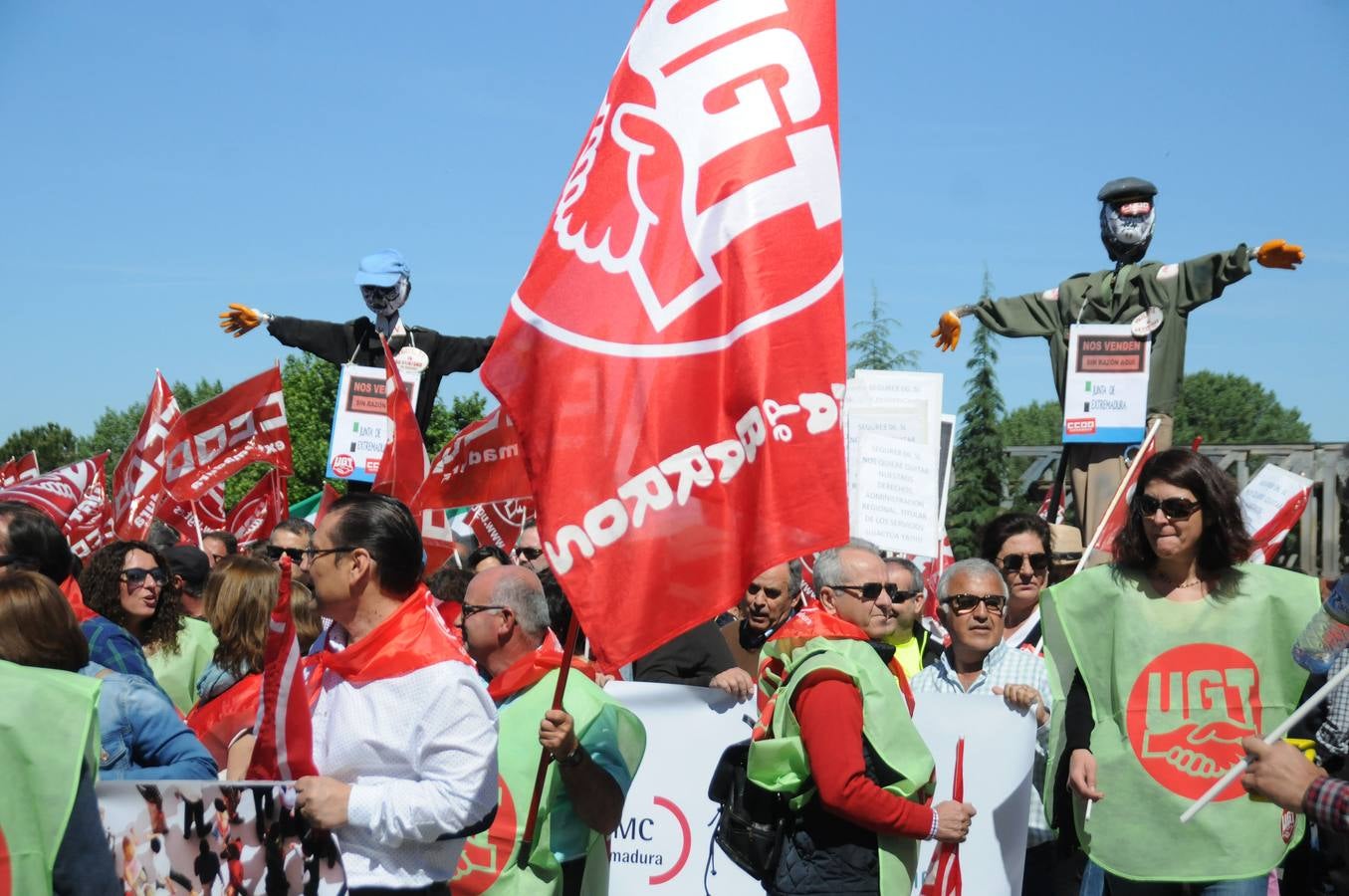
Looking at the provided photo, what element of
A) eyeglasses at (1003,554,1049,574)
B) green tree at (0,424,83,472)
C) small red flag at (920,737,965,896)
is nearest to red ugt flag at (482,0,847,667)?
small red flag at (920,737,965,896)

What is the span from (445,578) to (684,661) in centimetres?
110

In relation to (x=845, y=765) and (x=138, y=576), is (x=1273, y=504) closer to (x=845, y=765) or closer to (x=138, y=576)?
(x=845, y=765)

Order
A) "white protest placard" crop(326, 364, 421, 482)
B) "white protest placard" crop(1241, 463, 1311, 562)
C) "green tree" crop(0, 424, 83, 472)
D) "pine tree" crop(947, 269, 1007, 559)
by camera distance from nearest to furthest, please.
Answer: "white protest placard" crop(1241, 463, 1311, 562), "white protest placard" crop(326, 364, 421, 482), "pine tree" crop(947, 269, 1007, 559), "green tree" crop(0, 424, 83, 472)

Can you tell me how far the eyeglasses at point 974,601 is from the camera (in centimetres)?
560

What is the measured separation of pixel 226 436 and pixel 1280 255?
698 cm

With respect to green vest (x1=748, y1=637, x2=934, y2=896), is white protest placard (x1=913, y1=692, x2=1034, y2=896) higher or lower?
lower

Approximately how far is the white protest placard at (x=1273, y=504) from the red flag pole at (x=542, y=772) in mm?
5972

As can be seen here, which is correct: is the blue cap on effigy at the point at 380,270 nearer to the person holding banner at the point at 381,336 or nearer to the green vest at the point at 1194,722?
the person holding banner at the point at 381,336

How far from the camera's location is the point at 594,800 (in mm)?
4332

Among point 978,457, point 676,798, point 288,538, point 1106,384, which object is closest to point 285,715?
point 676,798

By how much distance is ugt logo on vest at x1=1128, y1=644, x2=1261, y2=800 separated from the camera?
14.6 feet

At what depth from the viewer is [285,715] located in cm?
349

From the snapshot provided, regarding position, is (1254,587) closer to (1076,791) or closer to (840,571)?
(1076,791)

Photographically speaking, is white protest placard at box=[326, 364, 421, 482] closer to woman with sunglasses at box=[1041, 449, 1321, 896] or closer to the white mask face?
the white mask face
